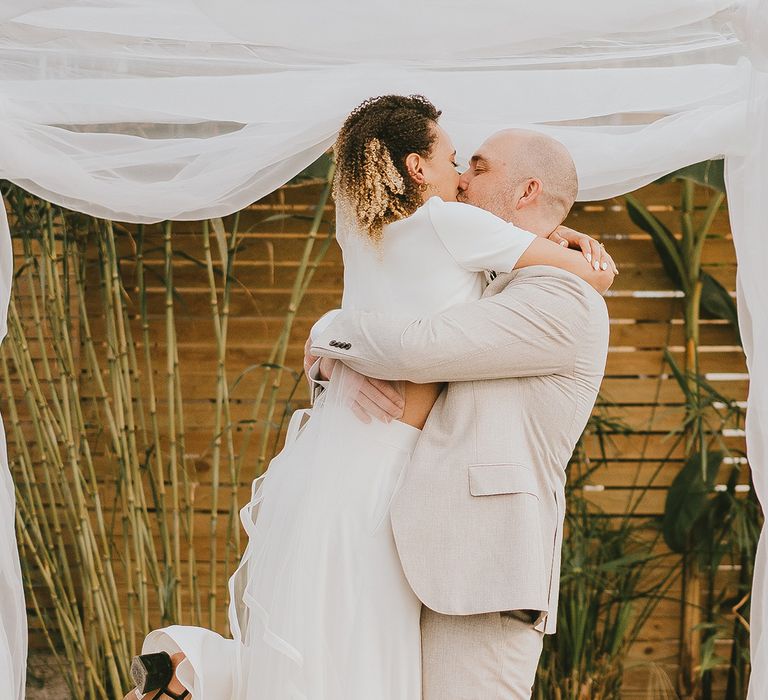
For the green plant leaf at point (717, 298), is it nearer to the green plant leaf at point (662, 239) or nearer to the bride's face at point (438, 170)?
the green plant leaf at point (662, 239)

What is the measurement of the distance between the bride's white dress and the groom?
0.05 m

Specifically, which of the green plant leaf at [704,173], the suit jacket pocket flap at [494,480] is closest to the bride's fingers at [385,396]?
the suit jacket pocket flap at [494,480]

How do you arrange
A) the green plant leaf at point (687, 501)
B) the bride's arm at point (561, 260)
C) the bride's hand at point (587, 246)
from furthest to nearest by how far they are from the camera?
1. the green plant leaf at point (687, 501)
2. the bride's hand at point (587, 246)
3. the bride's arm at point (561, 260)

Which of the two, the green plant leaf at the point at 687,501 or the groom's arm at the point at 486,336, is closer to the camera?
the groom's arm at the point at 486,336

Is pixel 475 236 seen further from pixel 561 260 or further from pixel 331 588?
pixel 331 588

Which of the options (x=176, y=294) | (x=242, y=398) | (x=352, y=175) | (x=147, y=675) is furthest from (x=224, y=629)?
(x=352, y=175)

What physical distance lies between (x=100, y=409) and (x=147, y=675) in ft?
6.24

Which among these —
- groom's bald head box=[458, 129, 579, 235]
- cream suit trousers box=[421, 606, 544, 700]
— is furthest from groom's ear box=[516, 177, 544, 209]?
cream suit trousers box=[421, 606, 544, 700]

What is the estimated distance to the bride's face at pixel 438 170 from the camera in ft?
5.92

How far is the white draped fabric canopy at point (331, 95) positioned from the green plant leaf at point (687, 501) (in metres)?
1.52

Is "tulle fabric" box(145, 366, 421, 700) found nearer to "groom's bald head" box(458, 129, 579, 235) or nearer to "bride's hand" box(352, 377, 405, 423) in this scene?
"bride's hand" box(352, 377, 405, 423)

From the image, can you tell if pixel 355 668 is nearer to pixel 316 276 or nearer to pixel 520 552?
pixel 520 552

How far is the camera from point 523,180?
6.28 ft

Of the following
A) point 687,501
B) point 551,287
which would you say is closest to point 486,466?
point 551,287
